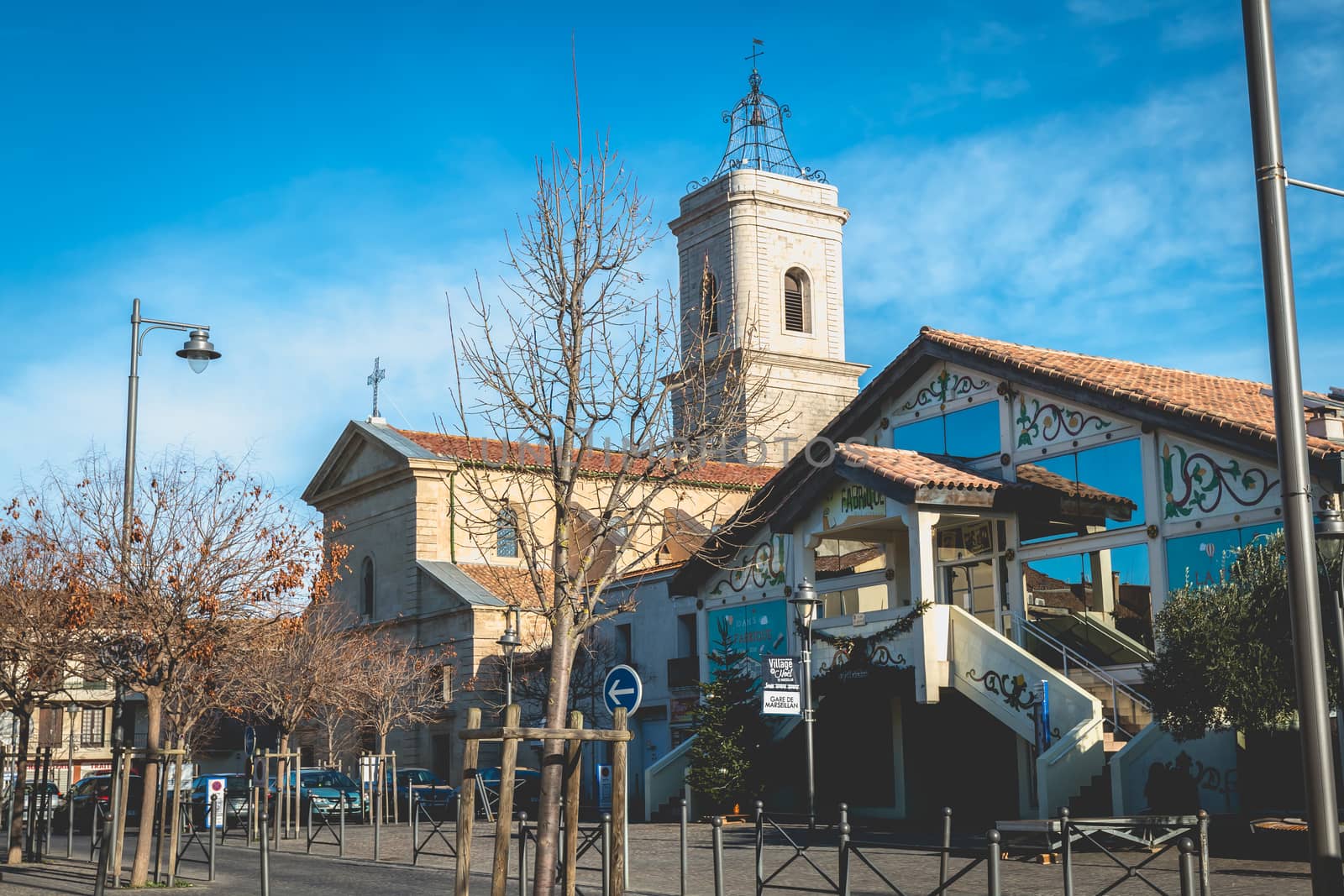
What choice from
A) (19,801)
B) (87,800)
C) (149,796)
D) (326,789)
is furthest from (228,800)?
(149,796)

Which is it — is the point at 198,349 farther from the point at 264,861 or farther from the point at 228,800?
the point at 228,800

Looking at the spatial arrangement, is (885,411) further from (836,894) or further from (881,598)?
(836,894)

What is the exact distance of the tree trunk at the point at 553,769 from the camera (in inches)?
369

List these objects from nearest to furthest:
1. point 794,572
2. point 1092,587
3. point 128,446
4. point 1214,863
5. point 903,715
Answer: point 1214,863 < point 128,446 < point 1092,587 < point 903,715 < point 794,572

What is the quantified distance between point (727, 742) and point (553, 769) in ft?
64.1

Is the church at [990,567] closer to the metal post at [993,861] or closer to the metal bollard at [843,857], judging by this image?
the metal bollard at [843,857]

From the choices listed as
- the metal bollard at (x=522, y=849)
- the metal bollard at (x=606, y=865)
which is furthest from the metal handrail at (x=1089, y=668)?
the metal bollard at (x=606, y=865)

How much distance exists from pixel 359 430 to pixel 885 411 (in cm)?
2865

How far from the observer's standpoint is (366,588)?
54.6 metres

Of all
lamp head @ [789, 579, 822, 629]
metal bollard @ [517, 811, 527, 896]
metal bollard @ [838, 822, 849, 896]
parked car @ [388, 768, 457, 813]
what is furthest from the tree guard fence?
parked car @ [388, 768, 457, 813]

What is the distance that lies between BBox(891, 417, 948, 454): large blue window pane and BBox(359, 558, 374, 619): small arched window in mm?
28331

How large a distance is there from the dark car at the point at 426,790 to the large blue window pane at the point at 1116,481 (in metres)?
18.8

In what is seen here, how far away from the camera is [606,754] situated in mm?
39750

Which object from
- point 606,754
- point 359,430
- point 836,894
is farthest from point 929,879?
point 359,430
